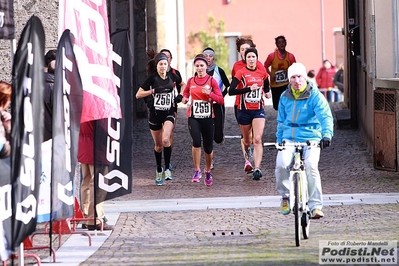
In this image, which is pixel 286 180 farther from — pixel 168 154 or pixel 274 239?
pixel 168 154

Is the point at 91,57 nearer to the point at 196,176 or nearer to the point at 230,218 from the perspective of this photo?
the point at 230,218

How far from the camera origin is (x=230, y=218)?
1193cm

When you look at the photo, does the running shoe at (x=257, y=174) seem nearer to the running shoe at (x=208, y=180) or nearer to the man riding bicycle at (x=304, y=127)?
the running shoe at (x=208, y=180)

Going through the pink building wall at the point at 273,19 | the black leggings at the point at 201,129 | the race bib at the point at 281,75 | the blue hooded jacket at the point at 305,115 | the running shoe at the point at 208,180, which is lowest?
the running shoe at the point at 208,180

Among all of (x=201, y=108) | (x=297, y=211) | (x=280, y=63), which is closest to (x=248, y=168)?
(x=201, y=108)

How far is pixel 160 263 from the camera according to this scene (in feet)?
30.2

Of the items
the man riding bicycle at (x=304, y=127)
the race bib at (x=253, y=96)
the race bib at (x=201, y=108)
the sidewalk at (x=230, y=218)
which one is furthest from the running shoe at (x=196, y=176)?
the man riding bicycle at (x=304, y=127)

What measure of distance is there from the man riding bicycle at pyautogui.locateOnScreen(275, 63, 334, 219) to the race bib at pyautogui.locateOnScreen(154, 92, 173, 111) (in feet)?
14.8

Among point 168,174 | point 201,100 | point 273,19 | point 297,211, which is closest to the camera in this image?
point 297,211

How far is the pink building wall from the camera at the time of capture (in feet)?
186

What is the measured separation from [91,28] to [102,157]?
4.19 feet

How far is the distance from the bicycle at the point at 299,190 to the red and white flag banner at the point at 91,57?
1.57 meters

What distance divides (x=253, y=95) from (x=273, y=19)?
139 feet

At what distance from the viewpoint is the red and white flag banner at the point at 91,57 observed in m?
10.4
